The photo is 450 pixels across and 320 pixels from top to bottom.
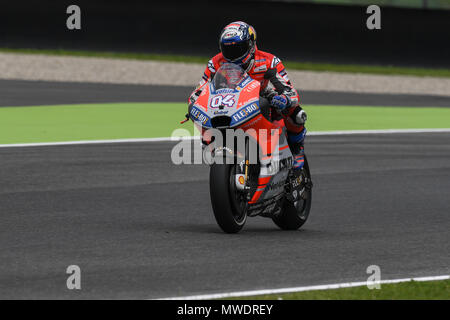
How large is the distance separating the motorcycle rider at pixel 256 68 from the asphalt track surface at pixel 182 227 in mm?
1118

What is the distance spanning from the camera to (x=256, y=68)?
986cm

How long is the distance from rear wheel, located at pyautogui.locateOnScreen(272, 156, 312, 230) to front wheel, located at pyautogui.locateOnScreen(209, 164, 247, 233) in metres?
0.72

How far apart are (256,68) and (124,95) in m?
14.1

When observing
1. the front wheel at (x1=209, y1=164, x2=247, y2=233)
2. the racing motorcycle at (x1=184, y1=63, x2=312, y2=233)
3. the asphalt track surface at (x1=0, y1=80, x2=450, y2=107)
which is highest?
the asphalt track surface at (x1=0, y1=80, x2=450, y2=107)

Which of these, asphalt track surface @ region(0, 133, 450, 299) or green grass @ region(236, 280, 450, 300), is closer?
green grass @ region(236, 280, 450, 300)

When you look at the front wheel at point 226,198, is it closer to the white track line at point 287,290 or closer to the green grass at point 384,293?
the white track line at point 287,290

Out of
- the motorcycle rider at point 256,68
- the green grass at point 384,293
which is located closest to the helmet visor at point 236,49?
the motorcycle rider at point 256,68

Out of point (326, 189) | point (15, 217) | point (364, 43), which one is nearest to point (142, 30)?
point (364, 43)

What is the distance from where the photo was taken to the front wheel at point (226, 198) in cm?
928

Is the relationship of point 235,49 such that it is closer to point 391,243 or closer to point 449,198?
point 391,243

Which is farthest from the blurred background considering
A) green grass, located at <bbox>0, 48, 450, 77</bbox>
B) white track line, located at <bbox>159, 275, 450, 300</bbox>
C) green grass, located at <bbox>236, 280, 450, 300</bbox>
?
green grass, located at <bbox>236, 280, 450, 300</bbox>

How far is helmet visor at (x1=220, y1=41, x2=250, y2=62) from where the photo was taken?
31.7 feet

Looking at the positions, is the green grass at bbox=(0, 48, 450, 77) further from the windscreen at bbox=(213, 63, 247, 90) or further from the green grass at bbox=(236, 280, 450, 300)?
the green grass at bbox=(236, 280, 450, 300)

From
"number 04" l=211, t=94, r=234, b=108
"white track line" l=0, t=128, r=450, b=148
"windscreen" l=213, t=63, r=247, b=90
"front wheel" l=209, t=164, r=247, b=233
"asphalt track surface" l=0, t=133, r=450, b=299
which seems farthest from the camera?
"white track line" l=0, t=128, r=450, b=148
